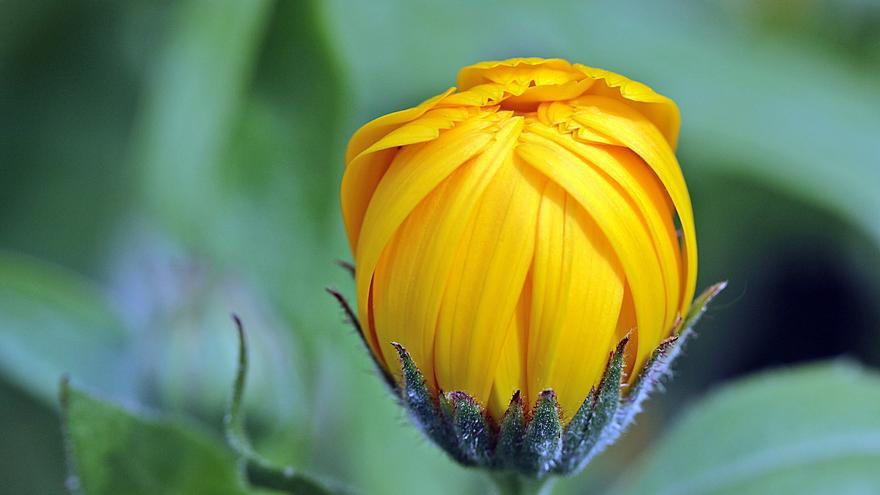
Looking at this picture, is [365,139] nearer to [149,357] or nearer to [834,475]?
[149,357]

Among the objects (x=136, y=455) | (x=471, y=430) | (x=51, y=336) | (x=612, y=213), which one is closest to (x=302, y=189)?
(x=51, y=336)

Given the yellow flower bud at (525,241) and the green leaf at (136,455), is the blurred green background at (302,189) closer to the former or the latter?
Result: the green leaf at (136,455)

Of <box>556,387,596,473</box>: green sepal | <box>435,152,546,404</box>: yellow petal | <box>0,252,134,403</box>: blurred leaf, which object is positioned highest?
<box>435,152,546,404</box>: yellow petal

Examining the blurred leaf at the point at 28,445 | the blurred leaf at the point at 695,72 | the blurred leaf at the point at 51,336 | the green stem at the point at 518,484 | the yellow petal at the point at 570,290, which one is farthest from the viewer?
the blurred leaf at the point at 695,72

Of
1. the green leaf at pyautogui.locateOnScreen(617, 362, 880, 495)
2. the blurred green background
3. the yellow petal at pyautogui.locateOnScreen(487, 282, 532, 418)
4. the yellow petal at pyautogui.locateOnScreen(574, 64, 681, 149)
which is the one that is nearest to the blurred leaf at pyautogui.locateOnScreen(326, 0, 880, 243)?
the blurred green background

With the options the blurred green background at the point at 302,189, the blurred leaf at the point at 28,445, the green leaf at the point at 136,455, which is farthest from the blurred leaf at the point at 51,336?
the green leaf at the point at 136,455

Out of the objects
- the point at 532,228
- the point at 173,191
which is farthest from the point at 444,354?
the point at 173,191

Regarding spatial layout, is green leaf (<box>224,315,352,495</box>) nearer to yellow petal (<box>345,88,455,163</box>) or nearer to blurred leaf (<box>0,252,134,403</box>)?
yellow petal (<box>345,88,455,163</box>)
